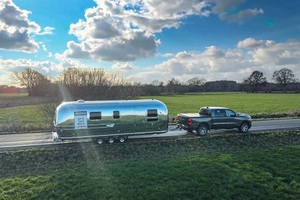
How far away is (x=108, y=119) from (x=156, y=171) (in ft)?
19.5

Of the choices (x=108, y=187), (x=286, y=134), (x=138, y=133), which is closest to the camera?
(x=108, y=187)

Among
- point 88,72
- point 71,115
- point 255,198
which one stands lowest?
point 255,198

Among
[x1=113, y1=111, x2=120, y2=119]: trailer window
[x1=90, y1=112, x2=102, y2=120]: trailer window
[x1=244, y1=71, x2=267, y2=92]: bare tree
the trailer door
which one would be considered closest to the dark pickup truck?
the trailer door

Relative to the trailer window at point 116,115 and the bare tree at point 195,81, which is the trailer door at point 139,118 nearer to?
the trailer window at point 116,115

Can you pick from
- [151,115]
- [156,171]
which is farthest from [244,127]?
[156,171]

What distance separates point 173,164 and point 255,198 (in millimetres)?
4026

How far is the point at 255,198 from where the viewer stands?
9.08 meters

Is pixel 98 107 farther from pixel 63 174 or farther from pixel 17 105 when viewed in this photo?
pixel 17 105

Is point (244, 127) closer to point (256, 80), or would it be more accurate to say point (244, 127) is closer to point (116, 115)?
point (116, 115)

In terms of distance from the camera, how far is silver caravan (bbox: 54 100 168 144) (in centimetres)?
1568

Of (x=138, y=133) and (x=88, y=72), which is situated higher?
(x=88, y=72)

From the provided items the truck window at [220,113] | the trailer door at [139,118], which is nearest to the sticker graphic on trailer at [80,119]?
the trailer door at [139,118]

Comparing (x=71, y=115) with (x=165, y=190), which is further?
(x=71, y=115)

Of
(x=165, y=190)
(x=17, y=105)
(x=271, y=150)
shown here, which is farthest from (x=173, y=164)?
(x=17, y=105)
